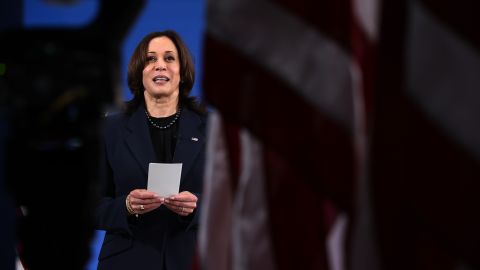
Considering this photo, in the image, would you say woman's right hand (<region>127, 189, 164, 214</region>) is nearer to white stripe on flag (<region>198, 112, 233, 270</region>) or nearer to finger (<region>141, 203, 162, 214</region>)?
finger (<region>141, 203, 162, 214</region>)

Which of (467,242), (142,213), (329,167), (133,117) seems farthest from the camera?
(133,117)

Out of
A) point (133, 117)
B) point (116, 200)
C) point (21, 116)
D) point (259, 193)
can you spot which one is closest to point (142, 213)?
point (116, 200)

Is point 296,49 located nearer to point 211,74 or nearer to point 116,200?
point 211,74

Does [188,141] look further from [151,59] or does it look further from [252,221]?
[252,221]

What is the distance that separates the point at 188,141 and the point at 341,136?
1.40 m

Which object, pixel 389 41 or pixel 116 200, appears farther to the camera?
pixel 116 200

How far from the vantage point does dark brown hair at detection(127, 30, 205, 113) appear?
229 centimetres

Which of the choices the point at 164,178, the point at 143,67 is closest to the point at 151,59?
the point at 143,67

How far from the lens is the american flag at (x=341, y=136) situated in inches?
27.4

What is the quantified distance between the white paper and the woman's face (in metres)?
0.40

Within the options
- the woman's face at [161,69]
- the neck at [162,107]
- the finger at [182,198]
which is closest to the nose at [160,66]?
the woman's face at [161,69]

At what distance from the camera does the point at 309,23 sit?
82cm

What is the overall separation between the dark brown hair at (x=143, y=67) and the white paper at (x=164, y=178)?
16.1 inches

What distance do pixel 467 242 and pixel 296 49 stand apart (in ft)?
0.99
